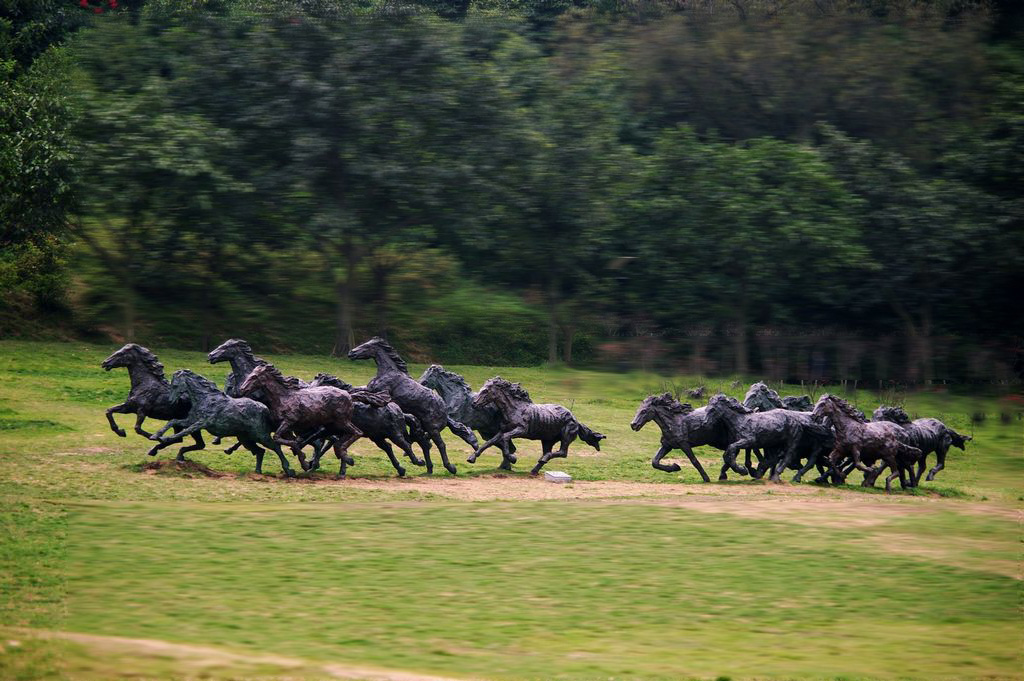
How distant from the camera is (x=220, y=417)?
62.7 feet

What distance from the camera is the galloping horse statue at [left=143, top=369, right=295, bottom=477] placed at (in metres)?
19.1

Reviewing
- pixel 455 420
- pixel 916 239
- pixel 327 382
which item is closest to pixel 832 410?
pixel 455 420

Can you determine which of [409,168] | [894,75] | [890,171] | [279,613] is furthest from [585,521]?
[894,75]

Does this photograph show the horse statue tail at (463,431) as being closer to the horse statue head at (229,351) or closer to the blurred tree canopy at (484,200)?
the horse statue head at (229,351)

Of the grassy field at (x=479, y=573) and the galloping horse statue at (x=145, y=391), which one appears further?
the galloping horse statue at (x=145, y=391)

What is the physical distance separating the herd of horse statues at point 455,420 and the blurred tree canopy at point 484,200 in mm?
11248

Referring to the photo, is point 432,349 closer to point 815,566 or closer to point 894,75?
point 894,75

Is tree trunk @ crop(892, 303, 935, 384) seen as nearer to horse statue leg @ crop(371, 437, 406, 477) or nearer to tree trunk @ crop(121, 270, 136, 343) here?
horse statue leg @ crop(371, 437, 406, 477)

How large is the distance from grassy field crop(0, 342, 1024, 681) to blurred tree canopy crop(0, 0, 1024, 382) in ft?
46.4

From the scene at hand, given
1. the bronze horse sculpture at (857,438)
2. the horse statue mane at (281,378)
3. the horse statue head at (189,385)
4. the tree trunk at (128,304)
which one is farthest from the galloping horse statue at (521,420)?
the tree trunk at (128,304)

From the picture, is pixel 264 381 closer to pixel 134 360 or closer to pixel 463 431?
pixel 134 360

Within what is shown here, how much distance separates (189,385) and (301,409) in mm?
1860

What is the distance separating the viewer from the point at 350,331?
40.8 metres

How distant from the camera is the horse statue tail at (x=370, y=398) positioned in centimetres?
2075
